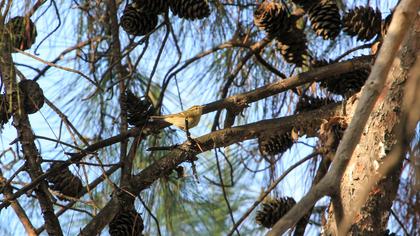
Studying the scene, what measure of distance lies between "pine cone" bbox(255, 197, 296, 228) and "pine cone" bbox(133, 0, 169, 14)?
1.82 ft

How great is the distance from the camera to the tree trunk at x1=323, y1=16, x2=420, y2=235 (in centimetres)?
150

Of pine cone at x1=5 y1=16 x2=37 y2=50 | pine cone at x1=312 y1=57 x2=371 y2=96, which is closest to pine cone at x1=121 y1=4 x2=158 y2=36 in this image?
pine cone at x1=5 y1=16 x2=37 y2=50

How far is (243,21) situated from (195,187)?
0.50 meters

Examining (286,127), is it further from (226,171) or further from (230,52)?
(226,171)

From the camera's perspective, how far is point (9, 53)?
5.59 feet

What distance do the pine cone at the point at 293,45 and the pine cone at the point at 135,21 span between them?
0.35 meters

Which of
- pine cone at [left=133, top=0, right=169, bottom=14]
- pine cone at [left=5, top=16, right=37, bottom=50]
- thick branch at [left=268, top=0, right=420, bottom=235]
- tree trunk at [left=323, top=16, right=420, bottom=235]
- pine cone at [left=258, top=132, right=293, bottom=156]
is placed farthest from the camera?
pine cone at [left=258, top=132, right=293, bottom=156]

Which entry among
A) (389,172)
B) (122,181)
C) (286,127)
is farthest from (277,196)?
(389,172)

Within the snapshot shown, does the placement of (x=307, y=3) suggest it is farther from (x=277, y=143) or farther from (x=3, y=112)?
(x=3, y=112)

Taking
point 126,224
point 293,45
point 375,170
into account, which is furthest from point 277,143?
point 375,170

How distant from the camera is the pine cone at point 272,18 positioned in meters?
2.11

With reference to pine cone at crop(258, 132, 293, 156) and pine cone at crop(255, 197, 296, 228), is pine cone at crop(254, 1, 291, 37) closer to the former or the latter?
pine cone at crop(258, 132, 293, 156)

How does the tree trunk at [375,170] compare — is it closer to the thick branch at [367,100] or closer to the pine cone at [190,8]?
the thick branch at [367,100]

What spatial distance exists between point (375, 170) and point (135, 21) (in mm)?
823
